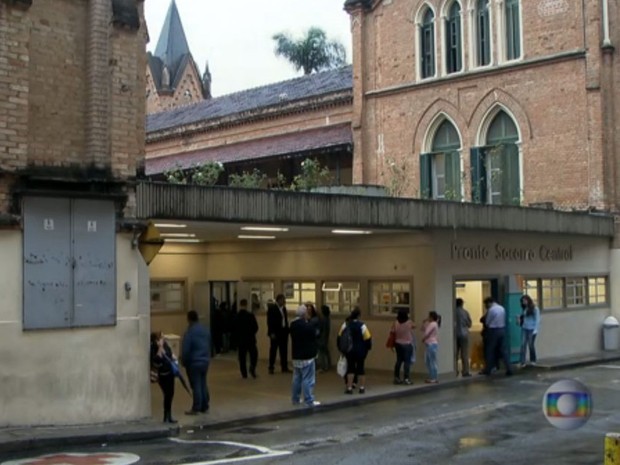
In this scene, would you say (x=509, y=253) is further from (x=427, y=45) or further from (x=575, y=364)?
(x=427, y=45)

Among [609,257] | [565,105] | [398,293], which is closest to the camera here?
[398,293]

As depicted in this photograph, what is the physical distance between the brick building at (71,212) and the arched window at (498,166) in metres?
18.5

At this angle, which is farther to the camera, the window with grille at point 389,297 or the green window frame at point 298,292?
the green window frame at point 298,292

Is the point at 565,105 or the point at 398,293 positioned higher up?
the point at 565,105

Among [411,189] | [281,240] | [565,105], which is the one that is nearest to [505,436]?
[281,240]

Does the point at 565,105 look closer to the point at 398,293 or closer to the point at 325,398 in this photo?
the point at 398,293

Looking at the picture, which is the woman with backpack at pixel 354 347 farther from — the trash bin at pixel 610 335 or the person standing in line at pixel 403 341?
the trash bin at pixel 610 335

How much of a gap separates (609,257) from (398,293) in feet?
29.3

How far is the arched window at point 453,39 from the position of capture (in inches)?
1277

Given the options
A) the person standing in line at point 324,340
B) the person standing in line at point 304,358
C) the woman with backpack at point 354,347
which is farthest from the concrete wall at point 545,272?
the person standing in line at point 304,358

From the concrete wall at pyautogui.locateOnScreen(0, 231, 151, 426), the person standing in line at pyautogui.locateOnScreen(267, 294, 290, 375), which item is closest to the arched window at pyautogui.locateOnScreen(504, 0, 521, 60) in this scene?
the person standing in line at pyautogui.locateOnScreen(267, 294, 290, 375)

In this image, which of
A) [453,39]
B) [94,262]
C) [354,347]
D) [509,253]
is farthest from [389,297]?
[453,39]

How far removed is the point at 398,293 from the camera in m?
20.8

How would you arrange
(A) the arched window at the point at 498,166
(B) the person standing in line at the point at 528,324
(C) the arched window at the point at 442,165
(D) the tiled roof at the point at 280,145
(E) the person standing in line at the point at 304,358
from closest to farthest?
(E) the person standing in line at the point at 304,358 < (B) the person standing in line at the point at 528,324 < (A) the arched window at the point at 498,166 < (C) the arched window at the point at 442,165 < (D) the tiled roof at the point at 280,145
